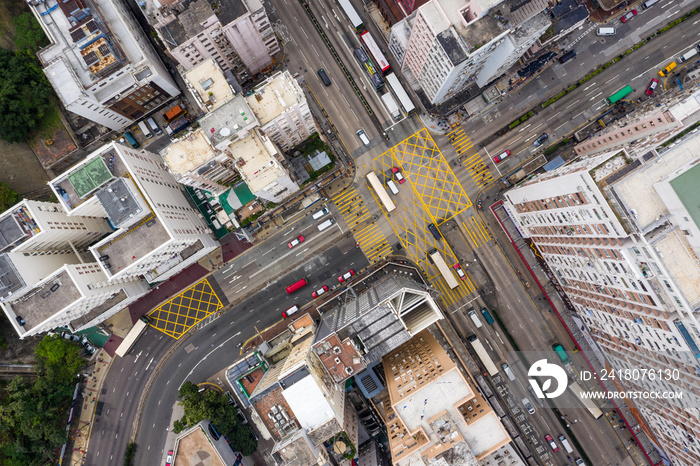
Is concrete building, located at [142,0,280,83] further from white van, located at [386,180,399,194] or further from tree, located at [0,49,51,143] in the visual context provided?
white van, located at [386,180,399,194]

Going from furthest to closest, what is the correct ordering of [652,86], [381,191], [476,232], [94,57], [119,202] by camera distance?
[476,232]
[381,191]
[652,86]
[94,57]
[119,202]

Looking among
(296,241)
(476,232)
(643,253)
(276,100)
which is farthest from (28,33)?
(643,253)

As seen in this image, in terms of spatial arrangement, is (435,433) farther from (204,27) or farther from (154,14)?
(154,14)

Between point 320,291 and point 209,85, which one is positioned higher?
point 209,85

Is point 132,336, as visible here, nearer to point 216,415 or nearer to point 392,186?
point 216,415

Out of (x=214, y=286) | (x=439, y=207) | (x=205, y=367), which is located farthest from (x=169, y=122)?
(x=439, y=207)

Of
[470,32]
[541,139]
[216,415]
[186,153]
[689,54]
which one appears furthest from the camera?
[541,139]

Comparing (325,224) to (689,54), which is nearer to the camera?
(689,54)

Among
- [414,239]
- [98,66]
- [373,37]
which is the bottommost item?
[414,239]
